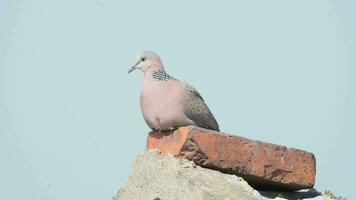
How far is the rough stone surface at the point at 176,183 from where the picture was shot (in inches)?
185

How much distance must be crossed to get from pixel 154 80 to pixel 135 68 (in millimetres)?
351

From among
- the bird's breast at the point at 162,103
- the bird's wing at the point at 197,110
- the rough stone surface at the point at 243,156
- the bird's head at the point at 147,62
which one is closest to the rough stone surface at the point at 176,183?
the rough stone surface at the point at 243,156

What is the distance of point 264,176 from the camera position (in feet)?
17.5

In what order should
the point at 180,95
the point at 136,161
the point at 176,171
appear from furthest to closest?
1. the point at 180,95
2. the point at 136,161
3. the point at 176,171

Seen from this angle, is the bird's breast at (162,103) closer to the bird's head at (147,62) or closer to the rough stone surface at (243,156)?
the rough stone surface at (243,156)

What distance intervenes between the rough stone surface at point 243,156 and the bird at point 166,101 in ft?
0.38

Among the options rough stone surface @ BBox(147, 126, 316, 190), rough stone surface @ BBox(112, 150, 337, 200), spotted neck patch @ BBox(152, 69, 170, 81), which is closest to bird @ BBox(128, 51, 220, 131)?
spotted neck patch @ BBox(152, 69, 170, 81)

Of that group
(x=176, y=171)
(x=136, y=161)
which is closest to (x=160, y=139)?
(x=136, y=161)

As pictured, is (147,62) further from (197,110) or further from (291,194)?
(291,194)

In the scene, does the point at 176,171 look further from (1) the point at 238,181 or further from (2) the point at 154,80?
(2) the point at 154,80

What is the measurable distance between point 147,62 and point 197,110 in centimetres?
51

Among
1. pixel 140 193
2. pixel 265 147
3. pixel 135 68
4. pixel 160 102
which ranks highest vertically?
pixel 135 68

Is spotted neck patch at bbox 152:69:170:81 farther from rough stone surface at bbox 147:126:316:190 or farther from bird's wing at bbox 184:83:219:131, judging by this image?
rough stone surface at bbox 147:126:316:190

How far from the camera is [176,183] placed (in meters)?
4.75
